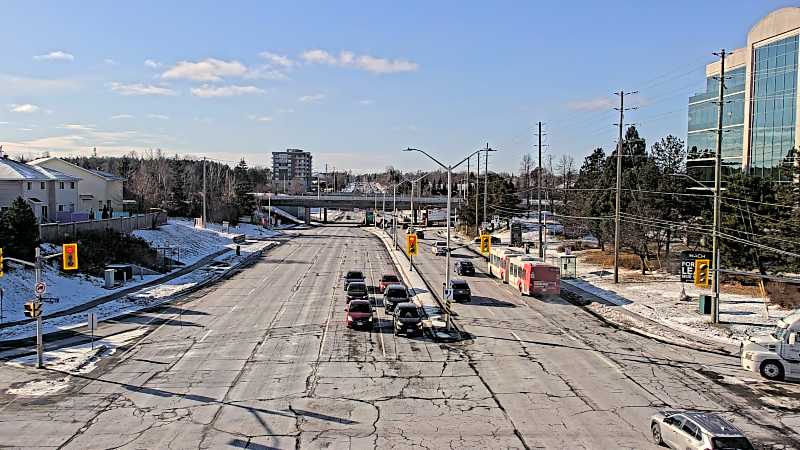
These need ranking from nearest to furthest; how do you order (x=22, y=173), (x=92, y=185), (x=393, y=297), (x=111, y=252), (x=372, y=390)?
(x=372, y=390)
(x=393, y=297)
(x=111, y=252)
(x=22, y=173)
(x=92, y=185)

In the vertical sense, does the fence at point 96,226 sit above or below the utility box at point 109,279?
above

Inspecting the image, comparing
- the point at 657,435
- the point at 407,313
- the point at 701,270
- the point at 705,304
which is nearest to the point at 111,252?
the point at 407,313

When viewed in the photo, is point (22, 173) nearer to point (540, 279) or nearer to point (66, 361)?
point (66, 361)

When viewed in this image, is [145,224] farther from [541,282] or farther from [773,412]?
[773,412]

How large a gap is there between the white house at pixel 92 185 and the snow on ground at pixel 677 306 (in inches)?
2443

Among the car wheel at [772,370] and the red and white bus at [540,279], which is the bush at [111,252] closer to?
the red and white bus at [540,279]

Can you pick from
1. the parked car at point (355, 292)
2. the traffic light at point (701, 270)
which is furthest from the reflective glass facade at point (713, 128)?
→ the parked car at point (355, 292)

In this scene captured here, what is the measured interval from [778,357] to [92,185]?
8397 cm

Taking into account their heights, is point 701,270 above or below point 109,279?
above

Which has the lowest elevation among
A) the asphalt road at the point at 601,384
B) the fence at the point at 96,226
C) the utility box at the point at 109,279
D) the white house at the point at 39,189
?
the asphalt road at the point at 601,384

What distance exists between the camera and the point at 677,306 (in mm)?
43312


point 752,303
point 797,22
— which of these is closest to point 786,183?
point 752,303

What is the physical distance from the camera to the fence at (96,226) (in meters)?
53.3

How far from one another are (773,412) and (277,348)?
19.6 meters
